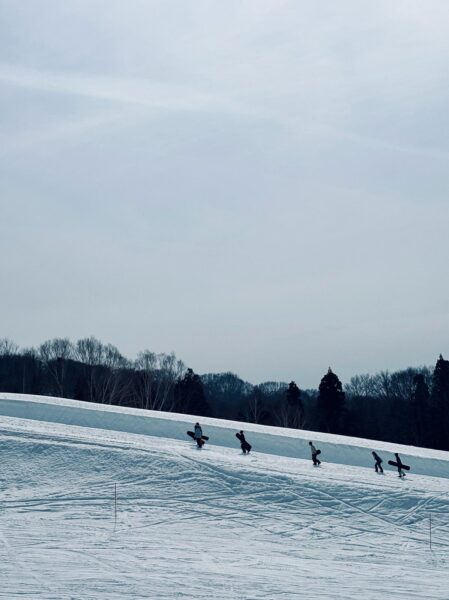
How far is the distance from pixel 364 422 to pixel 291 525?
50409 mm

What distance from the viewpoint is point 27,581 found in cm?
1605

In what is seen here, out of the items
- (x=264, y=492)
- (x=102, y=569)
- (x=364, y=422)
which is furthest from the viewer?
(x=364, y=422)

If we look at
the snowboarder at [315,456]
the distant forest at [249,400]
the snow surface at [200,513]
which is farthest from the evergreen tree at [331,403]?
the snowboarder at [315,456]

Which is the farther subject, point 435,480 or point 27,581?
point 435,480

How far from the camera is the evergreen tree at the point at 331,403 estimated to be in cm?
6750

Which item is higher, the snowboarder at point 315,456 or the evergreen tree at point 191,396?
the evergreen tree at point 191,396

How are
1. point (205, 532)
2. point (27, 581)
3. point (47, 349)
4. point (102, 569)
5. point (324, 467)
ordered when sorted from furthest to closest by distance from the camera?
point (47, 349), point (324, 467), point (205, 532), point (102, 569), point (27, 581)

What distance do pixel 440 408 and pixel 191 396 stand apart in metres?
22.6

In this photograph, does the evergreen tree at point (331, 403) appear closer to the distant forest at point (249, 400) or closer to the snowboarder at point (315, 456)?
the distant forest at point (249, 400)

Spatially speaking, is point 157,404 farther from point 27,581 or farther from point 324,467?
point 27,581

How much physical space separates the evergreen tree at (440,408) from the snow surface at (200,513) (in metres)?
32.3

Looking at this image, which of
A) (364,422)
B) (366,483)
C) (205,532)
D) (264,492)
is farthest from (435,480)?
(364,422)

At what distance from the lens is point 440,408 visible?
68.7m

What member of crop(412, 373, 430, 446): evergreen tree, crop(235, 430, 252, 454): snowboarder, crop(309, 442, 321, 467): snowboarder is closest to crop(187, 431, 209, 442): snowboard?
crop(235, 430, 252, 454): snowboarder
